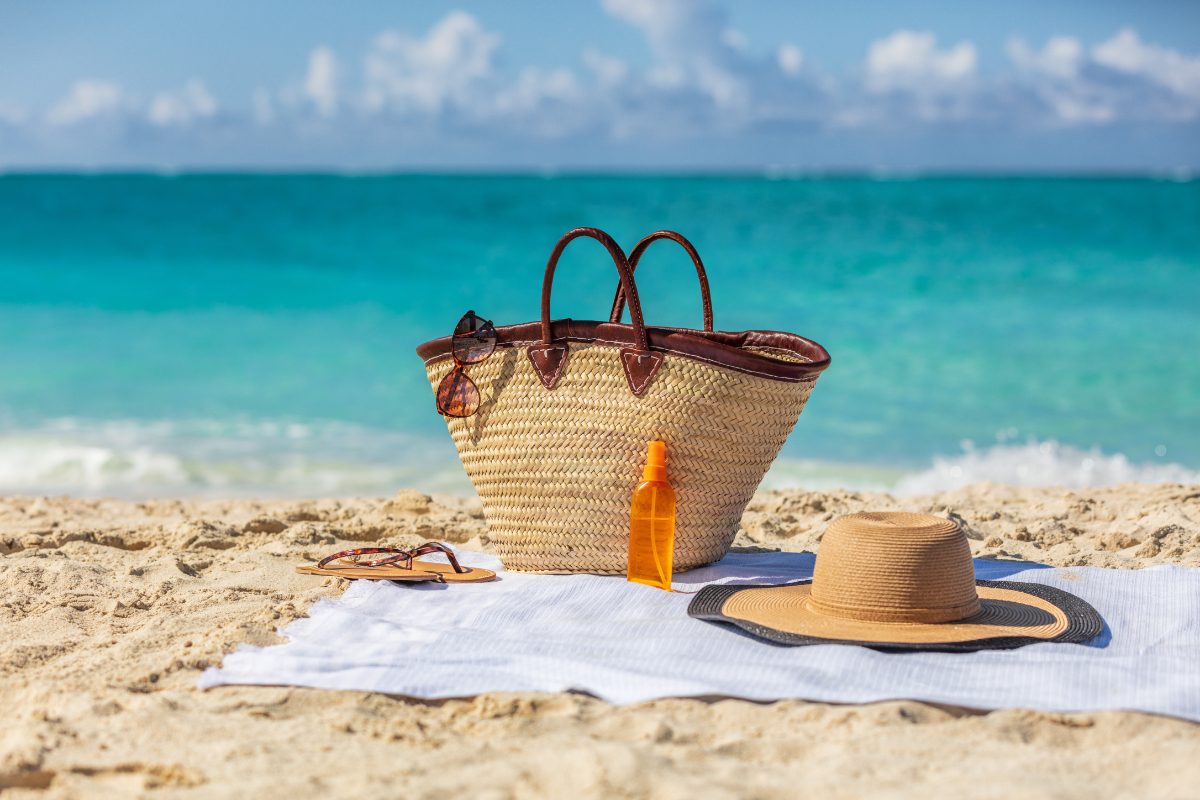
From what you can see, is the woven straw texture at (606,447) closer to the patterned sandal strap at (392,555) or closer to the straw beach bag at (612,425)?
the straw beach bag at (612,425)

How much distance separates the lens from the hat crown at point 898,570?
8.39ft

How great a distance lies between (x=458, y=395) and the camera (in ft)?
11.0

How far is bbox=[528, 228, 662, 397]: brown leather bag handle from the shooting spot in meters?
3.09

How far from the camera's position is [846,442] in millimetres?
7043

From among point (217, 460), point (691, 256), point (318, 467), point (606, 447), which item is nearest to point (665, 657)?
point (606, 447)

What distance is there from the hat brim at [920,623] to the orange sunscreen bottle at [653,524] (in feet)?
0.68

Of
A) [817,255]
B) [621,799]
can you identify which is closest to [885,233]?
[817,255]

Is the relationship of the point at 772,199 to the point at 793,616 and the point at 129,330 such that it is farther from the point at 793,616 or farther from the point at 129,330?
the point at 793,616

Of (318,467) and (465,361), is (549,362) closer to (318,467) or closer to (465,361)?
(465,361)

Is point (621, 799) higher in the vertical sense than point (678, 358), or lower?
lower

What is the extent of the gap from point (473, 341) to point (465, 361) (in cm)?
6

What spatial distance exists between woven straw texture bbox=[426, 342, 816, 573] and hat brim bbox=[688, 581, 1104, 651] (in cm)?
34

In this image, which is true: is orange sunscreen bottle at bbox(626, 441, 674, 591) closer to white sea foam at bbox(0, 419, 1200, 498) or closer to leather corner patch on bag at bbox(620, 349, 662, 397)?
leather corner patch on bag at bbox(620, 349, 662, 397)

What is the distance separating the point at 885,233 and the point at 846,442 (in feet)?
41.1
